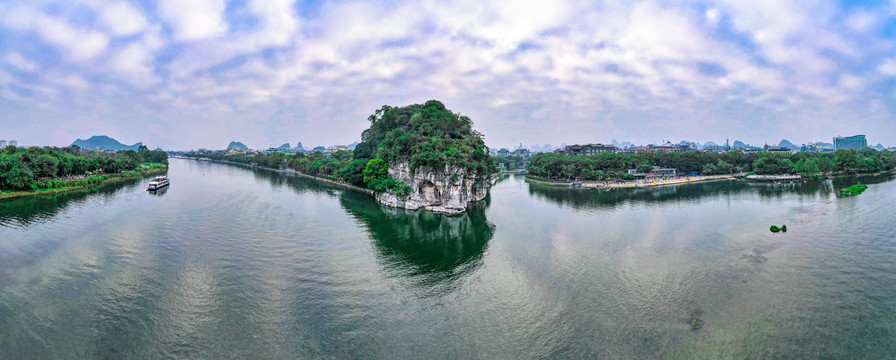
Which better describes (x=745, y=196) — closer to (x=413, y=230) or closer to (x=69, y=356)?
(x=413, y=230)

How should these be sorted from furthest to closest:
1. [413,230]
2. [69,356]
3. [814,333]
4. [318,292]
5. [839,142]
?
1. [839,142]
2. [413,230]
3. [318,292]
4. [814,333]
5. [69,356]

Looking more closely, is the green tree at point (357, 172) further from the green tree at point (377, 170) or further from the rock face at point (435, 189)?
the rock face at point (435, 189)

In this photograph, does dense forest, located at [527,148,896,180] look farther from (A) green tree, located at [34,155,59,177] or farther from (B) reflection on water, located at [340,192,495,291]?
(A) green tree, located at [34,155,59,177]

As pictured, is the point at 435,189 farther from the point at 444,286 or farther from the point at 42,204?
the point at 42,204

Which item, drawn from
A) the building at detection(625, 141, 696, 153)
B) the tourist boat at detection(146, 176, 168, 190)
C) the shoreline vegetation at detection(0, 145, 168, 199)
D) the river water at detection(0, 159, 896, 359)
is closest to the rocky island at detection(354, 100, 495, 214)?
the river water at detection(0, 159, 896, 359)

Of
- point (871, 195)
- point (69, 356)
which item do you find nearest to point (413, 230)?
point (69, 356)

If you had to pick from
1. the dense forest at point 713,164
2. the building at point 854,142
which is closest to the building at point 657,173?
the dense forest at point 713,164
